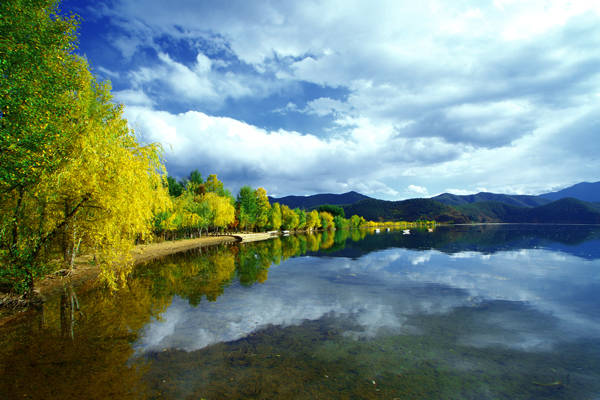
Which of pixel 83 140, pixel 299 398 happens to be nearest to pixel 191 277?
pixel 83 140

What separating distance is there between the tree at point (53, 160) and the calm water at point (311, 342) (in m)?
4.38

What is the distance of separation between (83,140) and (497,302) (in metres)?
27.5

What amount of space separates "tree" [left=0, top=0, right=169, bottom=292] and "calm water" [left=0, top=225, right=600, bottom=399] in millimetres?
4384

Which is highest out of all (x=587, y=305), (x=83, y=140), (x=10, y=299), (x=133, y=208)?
(x=83, y=140)

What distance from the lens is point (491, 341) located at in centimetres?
1264

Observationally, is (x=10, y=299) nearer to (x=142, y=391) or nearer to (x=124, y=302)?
(x=124, y=302)

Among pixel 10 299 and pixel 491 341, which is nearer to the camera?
pixel 491 341

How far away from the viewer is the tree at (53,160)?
11586 mm

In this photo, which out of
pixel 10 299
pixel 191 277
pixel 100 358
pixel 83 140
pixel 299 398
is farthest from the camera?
pixel 191 277

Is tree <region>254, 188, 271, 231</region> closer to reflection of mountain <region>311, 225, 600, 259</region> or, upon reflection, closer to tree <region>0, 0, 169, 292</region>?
reflection of mountain <region>311, 225, 600, 259</region>

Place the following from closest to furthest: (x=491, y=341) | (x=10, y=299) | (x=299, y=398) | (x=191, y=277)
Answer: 1. (x=299, y=398)
2. (x=491, y=341)
3. (x=10, y=299)
4. (x=191, y=277)

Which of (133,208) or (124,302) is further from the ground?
(133,208)

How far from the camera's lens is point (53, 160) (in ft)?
40.8

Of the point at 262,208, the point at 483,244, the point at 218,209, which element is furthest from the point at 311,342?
the point at 262,208
